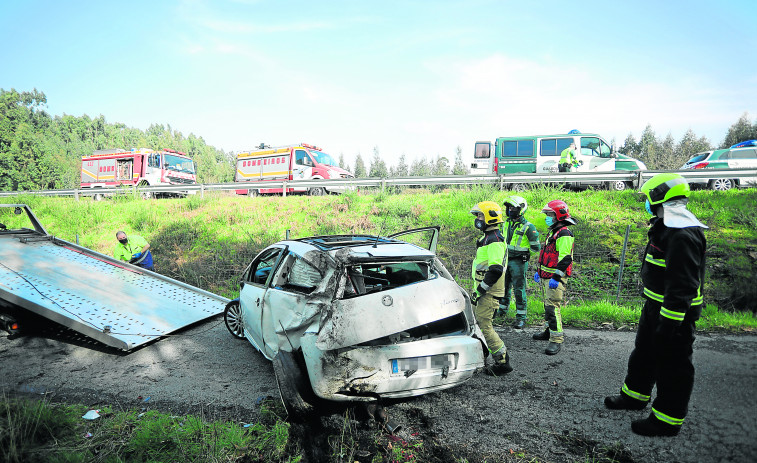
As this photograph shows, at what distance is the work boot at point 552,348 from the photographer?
4504mm

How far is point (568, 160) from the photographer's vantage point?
541 inches

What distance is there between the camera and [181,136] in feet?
422

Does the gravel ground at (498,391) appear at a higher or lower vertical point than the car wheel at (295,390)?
lower

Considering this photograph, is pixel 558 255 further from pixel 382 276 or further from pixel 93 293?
pixel 93 293

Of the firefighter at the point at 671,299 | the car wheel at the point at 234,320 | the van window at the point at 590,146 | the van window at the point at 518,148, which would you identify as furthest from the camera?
the van window at the point at 518,148

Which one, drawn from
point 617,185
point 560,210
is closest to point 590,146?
point 617,185

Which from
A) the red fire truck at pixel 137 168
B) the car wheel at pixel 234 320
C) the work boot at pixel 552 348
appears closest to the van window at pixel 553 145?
the work boot at pixel 552 348

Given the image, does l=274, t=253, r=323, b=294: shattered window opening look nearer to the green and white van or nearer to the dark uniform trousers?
the dark uniform trousers

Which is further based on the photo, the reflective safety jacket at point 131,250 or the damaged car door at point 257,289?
the reflective safety jacket at point 131,250

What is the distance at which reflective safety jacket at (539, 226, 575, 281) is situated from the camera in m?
4.56

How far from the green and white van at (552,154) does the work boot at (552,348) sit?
31.6 ft

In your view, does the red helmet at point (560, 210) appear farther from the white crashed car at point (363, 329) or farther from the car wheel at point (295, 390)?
the car wheel at point (295, 390)

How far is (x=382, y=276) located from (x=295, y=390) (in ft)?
4.98

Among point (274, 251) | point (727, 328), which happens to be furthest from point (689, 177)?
point (274, 251)
